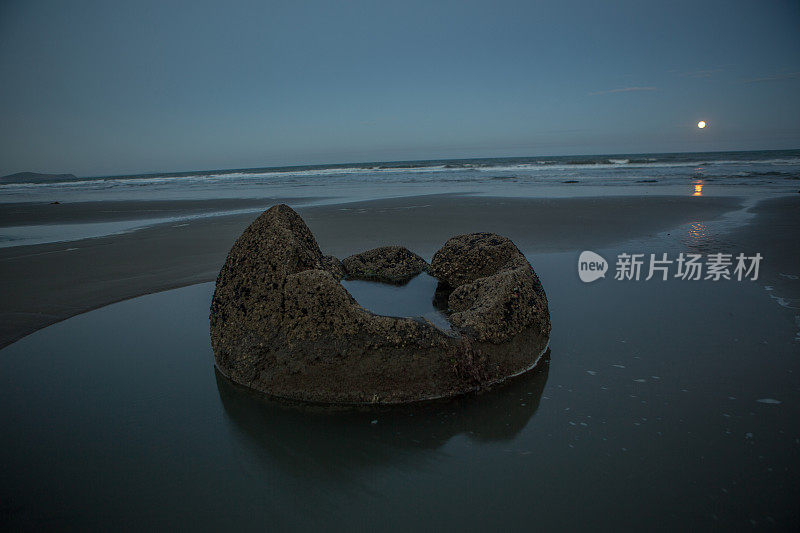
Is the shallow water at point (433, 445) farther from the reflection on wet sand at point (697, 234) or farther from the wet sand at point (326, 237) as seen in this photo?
the reflection on wet sand at point (697, 234)

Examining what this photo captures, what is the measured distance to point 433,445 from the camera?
92.6 inches

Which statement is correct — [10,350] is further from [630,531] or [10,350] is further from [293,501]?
[630,531]

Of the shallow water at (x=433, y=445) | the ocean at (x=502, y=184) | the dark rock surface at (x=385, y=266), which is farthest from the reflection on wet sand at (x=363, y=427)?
the ocean at (x=502, y=184)

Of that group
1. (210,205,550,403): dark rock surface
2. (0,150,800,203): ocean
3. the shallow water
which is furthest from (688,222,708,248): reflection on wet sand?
(0,150,800,203): ocean

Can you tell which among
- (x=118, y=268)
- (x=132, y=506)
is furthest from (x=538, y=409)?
(x=118, y=268)

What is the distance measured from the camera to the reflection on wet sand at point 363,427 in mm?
2293

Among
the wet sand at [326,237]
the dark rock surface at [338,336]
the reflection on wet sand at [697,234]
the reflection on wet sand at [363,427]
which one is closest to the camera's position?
the reflection on wet sand at [363,427]

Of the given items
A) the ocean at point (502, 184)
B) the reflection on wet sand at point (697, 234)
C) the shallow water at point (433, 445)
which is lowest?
the shallow water at point (433, 445)

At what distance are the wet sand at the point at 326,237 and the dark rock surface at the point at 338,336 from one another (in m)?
2.42

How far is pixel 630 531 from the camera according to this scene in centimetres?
180

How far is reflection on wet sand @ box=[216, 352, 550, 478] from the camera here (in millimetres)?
2293

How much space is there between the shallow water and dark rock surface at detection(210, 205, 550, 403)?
0.15 m

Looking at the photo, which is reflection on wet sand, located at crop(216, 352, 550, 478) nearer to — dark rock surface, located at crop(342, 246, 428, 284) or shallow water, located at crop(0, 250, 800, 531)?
shallow water, located at crop(0, 250, 800, 531)

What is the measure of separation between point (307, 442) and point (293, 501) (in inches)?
15.8
